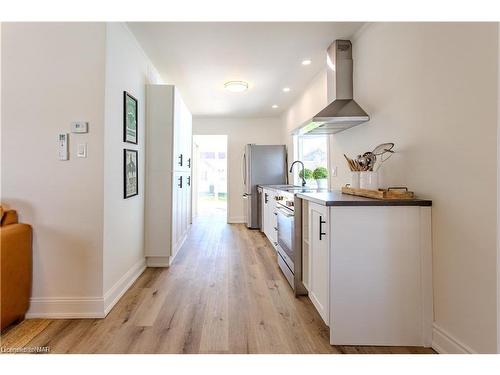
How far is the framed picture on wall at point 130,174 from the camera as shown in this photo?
2.42 metres

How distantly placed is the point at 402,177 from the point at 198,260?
8.12ft

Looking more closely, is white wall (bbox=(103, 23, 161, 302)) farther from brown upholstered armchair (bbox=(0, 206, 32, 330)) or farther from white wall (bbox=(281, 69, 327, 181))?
white wall (bbox=(281, 69, 327, 181))

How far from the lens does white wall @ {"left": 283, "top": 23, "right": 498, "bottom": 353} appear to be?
1.30 m

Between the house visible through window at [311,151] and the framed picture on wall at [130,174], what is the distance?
274 cm

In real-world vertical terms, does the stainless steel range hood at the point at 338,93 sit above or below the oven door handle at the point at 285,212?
above

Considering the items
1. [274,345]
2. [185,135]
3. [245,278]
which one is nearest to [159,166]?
[185,135]

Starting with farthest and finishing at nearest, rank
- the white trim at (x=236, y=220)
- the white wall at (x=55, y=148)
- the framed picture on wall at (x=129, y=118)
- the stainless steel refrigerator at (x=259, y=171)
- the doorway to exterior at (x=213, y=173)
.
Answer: the doorway to exterior at (x=213, y=173), the white trim at (x=236, y=220), the stainless steel refrigerator at (x=259, y=171), the framed picture on wall at (x=129, y=118), the white wall at (x=55, y=148)

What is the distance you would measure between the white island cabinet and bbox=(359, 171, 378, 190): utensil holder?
43cm

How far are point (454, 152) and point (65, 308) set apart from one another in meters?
2.83

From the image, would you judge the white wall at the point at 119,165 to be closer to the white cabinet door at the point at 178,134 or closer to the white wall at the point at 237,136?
the white cabinet door at the point at 178,134

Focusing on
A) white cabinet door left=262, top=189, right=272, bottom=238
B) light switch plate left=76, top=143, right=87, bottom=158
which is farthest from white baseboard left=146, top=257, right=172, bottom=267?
white cabinet door left=262, top=189, right=272, bottom=238

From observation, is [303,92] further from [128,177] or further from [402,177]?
[128,177]

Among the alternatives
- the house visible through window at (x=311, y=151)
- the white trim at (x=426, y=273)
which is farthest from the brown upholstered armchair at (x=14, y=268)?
the house visible through window at (x=311, y=151)

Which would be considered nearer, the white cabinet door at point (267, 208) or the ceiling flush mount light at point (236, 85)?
the ceiling flush mount light at point (236, 85)
